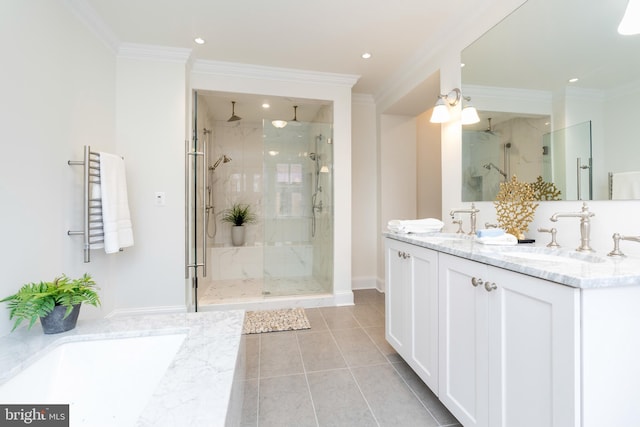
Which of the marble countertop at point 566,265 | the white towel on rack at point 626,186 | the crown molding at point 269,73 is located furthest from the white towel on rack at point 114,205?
the white towel on rack at point 626,186

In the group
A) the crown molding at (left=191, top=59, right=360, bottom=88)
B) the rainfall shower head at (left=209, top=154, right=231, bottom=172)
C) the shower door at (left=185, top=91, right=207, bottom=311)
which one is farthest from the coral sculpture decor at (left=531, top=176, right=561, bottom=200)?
the rainfall shower head at (left=209, top=154, right=231, bottom=172)

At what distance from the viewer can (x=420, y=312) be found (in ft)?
5.21

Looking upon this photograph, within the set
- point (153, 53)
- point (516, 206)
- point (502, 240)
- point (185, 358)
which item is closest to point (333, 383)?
point (185, 358)

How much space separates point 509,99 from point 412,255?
1152 mm

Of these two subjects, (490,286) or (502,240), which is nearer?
(490,286)

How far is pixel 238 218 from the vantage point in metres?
4.40

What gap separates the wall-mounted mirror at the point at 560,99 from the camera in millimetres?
1194

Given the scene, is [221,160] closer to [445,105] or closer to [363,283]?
[363,283]

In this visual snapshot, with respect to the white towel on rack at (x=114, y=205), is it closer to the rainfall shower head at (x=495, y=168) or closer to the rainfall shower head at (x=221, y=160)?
the rainfall shower head at (x=221, y=160)

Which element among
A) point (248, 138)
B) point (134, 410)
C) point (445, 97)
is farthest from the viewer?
point (248, 138)

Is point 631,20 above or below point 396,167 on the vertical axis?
above

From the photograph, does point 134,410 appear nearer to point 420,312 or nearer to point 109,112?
point 420,312

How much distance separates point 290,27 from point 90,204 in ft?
6.65

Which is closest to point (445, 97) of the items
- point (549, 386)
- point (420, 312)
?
point (420, 312)
